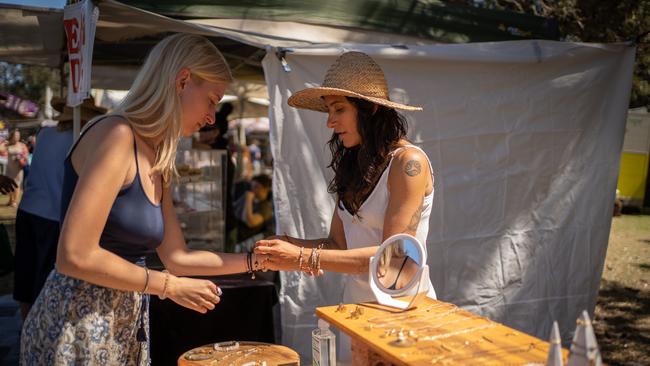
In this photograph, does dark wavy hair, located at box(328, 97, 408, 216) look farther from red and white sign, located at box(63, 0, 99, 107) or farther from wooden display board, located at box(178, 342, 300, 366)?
red and white sign, located at box(63, 0, 99, 107)

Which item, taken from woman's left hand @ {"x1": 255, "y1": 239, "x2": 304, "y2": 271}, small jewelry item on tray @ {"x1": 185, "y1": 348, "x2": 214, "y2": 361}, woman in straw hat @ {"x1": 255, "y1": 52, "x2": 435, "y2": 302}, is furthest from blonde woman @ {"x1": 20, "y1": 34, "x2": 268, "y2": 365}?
woman in straw hat @ {"x1": 255, "y1": 52, "x2": 435, "y2": 302}

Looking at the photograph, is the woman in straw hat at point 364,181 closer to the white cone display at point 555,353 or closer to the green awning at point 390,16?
the white cone display at point 555,353

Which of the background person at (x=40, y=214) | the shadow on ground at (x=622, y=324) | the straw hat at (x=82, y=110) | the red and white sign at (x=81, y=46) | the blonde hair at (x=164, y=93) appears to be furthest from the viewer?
the shadow on ground at (x=622, y=324)

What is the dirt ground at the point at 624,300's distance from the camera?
4.88m

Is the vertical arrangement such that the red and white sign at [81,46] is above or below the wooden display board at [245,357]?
above

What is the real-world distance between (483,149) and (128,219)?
3.14 m

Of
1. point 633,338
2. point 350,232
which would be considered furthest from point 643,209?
point 350,232

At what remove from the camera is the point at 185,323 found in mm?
3594

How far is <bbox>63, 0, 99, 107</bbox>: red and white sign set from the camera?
3266 mm

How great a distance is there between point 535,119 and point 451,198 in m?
0.85

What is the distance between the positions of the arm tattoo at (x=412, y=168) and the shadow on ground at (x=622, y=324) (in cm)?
337

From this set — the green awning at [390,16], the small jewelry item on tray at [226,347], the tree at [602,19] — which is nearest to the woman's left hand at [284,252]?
the small jewelry item on tray at [226,347]

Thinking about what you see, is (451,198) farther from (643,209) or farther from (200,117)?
(643,209)

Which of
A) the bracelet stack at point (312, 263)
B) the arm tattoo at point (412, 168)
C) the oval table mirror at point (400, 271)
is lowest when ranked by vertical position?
the bracelet stack at point (312, 263)
